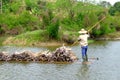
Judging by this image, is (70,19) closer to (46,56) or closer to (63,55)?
(46,56)

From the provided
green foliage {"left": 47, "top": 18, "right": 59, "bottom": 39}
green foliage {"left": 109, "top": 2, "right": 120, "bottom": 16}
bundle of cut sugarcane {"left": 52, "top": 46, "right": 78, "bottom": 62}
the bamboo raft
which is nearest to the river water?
bundle of cut sugarcane {"left": 52, "top": 46, "right": 78, "bottom": 62}

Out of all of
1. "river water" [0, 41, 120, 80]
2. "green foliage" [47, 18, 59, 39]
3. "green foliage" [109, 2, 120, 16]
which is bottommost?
"green foliage" [109, 2, 120, 16]

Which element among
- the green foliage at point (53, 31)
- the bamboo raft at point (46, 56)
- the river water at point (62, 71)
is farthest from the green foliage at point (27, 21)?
the river water at point (62, 71)

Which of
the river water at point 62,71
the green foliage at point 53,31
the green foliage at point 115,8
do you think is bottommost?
the green foliage at point 115,8

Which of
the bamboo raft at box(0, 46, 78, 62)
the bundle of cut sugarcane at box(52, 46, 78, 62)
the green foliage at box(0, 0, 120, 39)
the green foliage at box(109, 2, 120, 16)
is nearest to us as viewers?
the bundle of cut sugarcane at box(52, 46, 78, 62)

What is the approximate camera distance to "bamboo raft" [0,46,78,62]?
80.1 ft

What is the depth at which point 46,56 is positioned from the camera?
82.3 feet

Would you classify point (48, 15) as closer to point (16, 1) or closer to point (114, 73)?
point (114, 73)

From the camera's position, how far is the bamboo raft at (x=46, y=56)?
24422 millimetres

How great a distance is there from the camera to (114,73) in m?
19.9

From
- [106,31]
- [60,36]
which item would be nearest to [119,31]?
[106,31]

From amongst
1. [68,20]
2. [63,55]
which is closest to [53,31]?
[68,20]

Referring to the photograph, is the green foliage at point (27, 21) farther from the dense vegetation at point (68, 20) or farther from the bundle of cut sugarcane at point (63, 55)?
the bundle of cut sugarcane at point (63, 55)

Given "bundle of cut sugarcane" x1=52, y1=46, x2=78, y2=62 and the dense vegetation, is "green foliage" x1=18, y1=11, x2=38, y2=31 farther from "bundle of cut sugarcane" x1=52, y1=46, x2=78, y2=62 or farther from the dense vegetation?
"bundle of cut sugarcane" x1=52, y1=46, x2=78, y2=62
